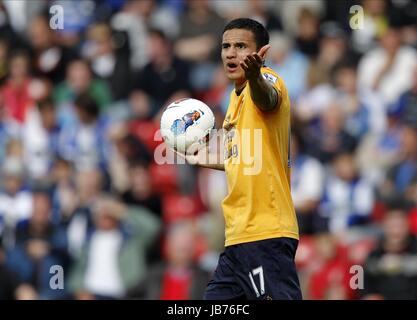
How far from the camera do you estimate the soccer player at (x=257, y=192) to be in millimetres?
6973

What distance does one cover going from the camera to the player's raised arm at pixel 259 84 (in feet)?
21.9

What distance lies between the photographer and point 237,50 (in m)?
7.20

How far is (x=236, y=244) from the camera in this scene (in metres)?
7.12

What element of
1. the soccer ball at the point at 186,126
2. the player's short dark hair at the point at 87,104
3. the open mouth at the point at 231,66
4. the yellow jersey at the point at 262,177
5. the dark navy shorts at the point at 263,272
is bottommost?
the dark navy shorts at the point at 263,272

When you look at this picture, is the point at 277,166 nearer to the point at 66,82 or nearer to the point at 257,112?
the point at 257,112

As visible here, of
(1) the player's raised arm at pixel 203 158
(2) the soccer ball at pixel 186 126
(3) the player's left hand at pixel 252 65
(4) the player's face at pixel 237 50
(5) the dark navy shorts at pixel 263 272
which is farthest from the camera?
(1) the player's raised arm at pixel 203 158

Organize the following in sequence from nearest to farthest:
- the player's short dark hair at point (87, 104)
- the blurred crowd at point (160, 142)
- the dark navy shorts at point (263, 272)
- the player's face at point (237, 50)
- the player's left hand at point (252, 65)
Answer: the player's left hand at point (252, 65)
the dark navy shorts at point (263, 272)
the player's face at point (237, 50)
the blurred crowd at point (160, 142)
the player's short dark hair at point (87, 104)

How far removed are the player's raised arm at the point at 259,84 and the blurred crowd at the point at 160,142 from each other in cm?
414

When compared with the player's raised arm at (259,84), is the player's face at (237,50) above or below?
above

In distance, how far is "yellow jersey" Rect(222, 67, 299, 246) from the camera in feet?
23.1

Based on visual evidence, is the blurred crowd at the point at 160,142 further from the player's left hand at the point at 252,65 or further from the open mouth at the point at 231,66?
the player's left hand at the point at 252,65

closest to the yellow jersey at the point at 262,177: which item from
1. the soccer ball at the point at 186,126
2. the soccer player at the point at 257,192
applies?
the soccer player at the point at 257,192

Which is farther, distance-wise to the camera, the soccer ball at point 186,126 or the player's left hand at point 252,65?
the soccer ball at point 186,126

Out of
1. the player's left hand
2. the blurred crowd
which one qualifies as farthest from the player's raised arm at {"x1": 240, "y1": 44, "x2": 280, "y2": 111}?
the blurred crowd
